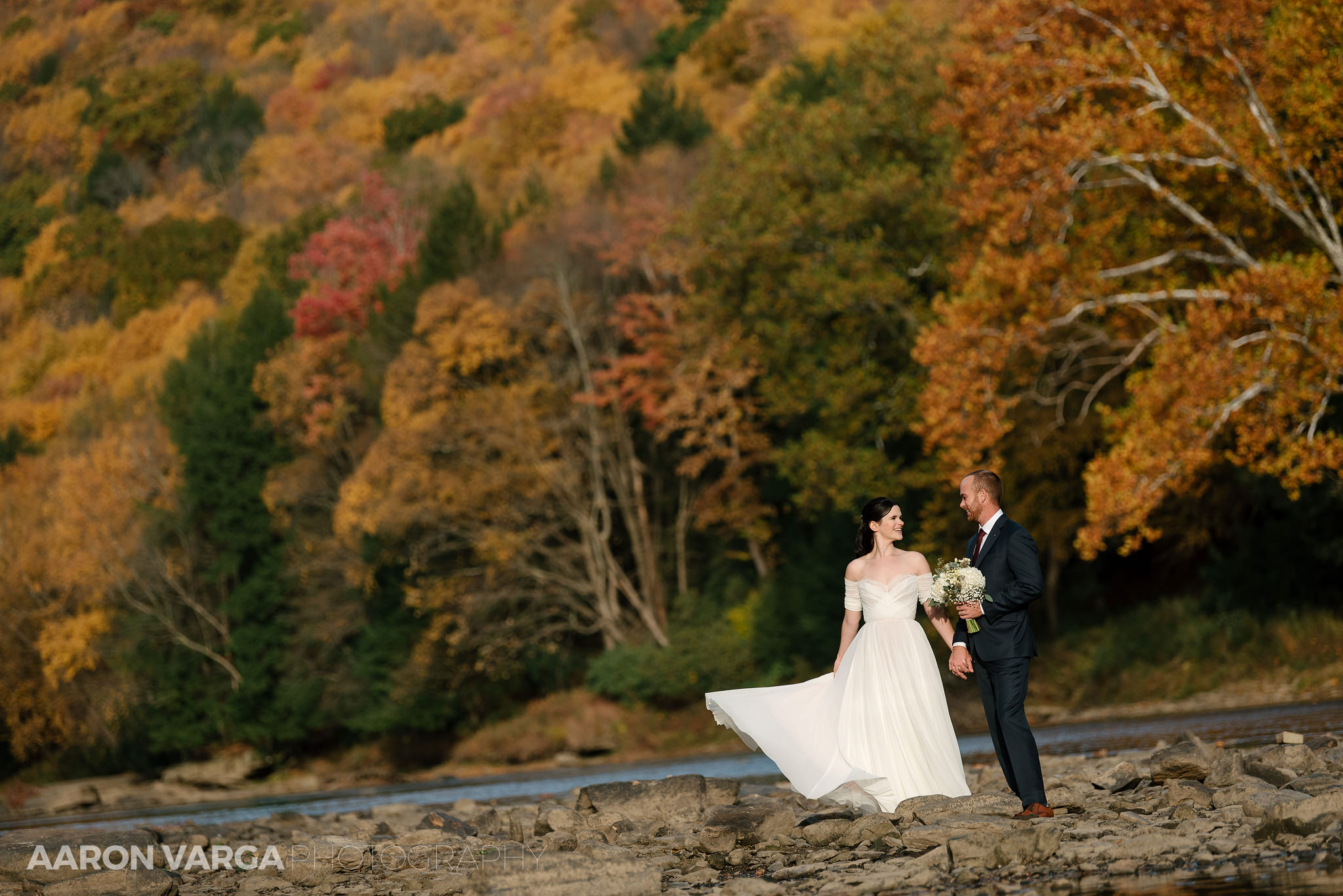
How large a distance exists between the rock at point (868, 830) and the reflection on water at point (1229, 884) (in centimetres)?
211

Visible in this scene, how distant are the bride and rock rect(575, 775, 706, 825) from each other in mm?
2638

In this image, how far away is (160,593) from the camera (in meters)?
50.8

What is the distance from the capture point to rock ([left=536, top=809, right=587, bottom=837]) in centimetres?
1226

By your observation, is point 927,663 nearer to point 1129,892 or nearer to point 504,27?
point 1129,892

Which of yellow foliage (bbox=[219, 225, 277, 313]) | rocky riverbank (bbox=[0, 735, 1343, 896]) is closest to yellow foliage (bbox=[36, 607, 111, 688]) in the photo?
yellow foliage (bbox=[219, 225, 277, 313])

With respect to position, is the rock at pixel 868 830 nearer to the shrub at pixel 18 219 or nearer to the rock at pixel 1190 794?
the rock at pixel 1190 794

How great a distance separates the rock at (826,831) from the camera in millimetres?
9883

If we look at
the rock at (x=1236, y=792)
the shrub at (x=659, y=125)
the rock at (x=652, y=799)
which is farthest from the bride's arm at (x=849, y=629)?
the shrub at (x=659, y=125)

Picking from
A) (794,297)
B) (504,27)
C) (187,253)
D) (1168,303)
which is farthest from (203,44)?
(1168,303)

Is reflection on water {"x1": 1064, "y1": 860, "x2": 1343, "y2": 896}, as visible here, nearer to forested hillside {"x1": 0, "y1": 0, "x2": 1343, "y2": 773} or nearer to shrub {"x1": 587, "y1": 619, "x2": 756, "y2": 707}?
forested hillside {"x1": 0, "y1": 0, "x2": 1343, "y2": 773}

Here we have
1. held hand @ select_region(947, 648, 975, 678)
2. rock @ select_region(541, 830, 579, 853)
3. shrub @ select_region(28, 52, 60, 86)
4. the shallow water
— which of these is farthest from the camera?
shrub @ select_region(28, 52, 60, 86)

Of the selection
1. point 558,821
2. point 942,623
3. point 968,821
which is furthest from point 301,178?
point 968,821

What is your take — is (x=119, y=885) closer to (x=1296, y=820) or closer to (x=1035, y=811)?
(x=1035, y=811)

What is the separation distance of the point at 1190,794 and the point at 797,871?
2998mm
